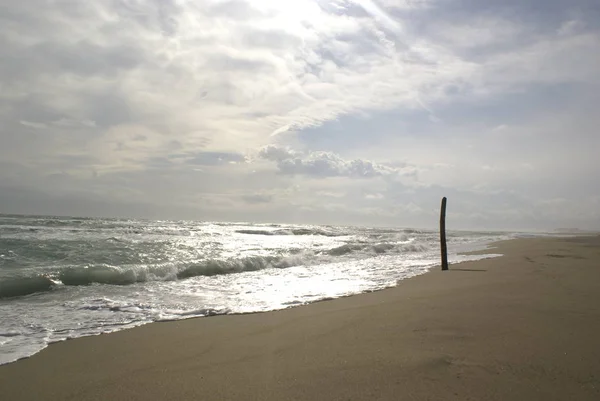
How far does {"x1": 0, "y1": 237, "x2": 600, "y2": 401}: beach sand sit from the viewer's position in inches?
131

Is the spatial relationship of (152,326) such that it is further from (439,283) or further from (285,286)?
(439,283)

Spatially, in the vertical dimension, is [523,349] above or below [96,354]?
above

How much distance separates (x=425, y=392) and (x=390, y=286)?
6657 mm

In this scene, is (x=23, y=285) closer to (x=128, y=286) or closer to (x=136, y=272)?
(x=128, y=286)

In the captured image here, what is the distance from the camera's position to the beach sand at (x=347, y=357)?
3.34 metres

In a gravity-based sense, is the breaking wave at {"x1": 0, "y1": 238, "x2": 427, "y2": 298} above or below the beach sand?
below

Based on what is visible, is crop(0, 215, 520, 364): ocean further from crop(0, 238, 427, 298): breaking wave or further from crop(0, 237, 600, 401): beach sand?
crop(0, 237, 600, 401): beach sand

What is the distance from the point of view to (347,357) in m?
4.07

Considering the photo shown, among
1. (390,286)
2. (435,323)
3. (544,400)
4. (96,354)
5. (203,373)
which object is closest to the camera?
(544,400)

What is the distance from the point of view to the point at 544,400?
3.04 metres

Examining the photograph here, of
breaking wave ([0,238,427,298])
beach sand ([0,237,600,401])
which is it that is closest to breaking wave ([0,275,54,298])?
breaking wave ([0,238,427,298])

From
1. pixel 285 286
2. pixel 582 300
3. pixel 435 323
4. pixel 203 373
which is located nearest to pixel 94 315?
pixel 203 373

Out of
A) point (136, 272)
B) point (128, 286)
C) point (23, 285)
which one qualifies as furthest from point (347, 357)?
point (136, 272)

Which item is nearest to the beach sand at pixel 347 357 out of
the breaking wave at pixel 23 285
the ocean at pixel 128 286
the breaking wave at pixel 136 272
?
the ocean at pixel 128 286
